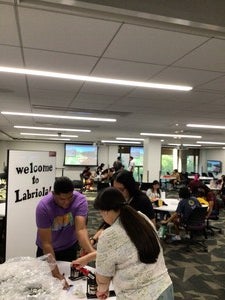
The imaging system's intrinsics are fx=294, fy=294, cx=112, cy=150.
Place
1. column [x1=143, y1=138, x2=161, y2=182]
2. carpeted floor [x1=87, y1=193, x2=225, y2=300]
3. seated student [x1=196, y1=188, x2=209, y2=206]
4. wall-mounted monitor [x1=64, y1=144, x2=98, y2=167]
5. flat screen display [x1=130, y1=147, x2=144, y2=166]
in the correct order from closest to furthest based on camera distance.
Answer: carpeted floor [x1=87, y1=193, x2=225, y2=300]
seated student [x1=196, y1=188, x2=209, y2=206]
column [x1=143, y1=138, x2=161, y2=182]
wall-mounted monitor [x1=64, y1=144, x2=98, y2=167]
flat screen display [x1=130, y1=147, x2=144, y2=166]

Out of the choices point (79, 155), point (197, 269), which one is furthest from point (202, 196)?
point (79, 155)

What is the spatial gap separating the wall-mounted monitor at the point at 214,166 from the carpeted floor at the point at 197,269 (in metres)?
14.8

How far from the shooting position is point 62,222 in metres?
2.51

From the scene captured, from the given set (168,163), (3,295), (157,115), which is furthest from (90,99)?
(168,163)

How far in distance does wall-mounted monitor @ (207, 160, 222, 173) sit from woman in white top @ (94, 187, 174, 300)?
20156 millimetres

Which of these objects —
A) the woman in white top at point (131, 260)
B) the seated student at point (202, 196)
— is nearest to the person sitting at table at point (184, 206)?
the seated student at point (202, 196)

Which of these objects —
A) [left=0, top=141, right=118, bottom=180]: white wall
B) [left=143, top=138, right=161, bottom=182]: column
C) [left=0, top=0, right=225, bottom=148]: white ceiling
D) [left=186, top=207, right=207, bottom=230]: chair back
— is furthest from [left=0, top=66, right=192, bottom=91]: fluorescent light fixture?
[left=0, top=141, right=118, bottom=180]: white wall

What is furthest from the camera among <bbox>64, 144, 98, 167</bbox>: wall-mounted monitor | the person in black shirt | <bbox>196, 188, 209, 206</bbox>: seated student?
<bbox>64, 144, 98, 167</bbox>: wall-mounted monitor

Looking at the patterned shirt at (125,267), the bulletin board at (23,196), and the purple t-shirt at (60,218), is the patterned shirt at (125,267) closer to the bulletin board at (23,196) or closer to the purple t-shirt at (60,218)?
the purple t-shirt at (60,218)

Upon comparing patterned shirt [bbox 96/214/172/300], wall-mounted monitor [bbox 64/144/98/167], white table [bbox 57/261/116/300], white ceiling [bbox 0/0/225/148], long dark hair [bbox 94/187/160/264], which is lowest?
white table [bbox 57/261/116/300]

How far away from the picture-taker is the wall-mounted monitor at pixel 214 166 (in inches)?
807

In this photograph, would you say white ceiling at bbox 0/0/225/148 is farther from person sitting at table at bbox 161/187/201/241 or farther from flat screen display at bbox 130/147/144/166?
flat screen display at bbox 130/147/144/166

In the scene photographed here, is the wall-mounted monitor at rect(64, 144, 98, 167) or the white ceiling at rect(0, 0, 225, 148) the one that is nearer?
the white ceiling at rect(0, 0, 225, 148)

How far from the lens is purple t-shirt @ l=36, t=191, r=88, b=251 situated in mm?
2373
